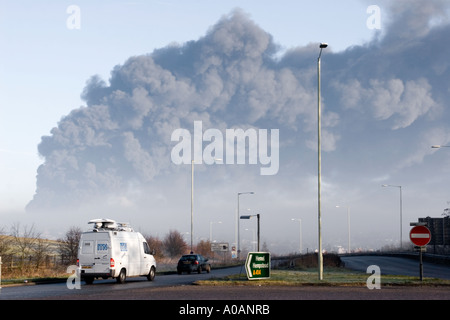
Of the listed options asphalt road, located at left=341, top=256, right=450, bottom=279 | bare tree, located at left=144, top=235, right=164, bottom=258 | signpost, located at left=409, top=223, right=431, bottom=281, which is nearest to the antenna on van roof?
signpost, located at left=409, top=223, right=431, bottom=281

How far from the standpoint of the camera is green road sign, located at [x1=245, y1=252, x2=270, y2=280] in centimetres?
2762

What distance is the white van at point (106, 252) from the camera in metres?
30.0

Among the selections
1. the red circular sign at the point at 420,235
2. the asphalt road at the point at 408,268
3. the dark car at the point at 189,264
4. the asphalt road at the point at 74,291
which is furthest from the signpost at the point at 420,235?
the dark car at the point at 189,264

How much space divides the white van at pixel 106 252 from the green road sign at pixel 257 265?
6.79 m

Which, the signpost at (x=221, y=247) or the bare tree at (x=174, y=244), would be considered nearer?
the signpost at (x=221, y=247)

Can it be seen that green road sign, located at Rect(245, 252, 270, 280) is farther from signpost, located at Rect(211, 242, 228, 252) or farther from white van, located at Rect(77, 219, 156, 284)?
signpost, located at Rect(211, 242, 228, 252)

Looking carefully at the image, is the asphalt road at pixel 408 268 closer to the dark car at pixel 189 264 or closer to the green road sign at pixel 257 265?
the dark car at pixel 189 264

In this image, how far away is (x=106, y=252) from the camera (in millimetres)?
29938

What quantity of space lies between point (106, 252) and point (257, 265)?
7.51m

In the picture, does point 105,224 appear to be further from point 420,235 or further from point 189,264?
point 189,264

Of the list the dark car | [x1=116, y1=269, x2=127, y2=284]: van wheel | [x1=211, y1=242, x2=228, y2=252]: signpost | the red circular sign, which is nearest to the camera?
the red circular sign

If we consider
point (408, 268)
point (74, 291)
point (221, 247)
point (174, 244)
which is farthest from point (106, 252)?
point (174, 244)

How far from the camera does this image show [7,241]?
125 ft

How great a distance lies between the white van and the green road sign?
6.79 metres
